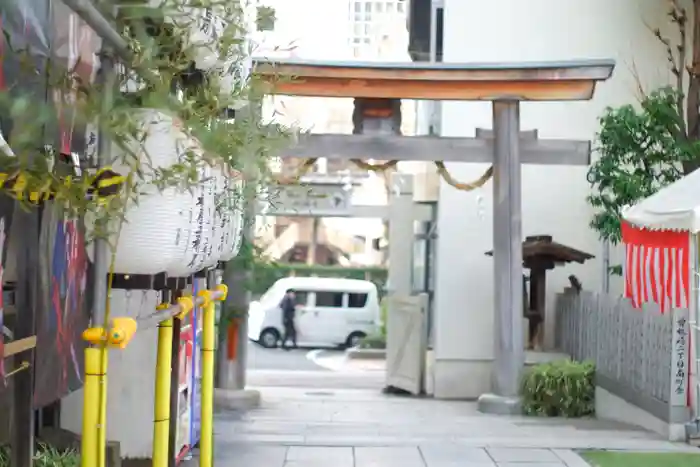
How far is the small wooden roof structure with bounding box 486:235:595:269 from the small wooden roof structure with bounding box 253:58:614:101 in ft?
8.65

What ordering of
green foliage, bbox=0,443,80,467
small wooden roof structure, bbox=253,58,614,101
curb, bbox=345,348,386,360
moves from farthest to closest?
curb, bbox=345,348,386,360 → small wooden roof structure, bbox=253,58,614,101 → green foliage, bbox=0,443,80,467

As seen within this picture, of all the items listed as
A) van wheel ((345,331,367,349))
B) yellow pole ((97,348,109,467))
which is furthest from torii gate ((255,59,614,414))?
van wheel ((345,331,367,349))

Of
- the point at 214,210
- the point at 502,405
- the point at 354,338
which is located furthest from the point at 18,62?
the point at 354,338

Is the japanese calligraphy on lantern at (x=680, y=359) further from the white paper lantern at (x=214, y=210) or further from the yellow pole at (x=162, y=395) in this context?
the yellow pole at (x=162, y=395)

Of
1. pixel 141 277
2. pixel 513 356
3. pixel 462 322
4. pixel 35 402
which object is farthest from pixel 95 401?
pixel 462 322

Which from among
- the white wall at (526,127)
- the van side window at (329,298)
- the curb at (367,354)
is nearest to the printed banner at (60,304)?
the white wall at (526,127)

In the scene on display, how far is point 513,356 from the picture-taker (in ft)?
38.4

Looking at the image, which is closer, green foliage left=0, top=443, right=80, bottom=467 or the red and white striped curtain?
green foliage left=0, top=443, right=80, bottom=467

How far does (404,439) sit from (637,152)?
6661mm

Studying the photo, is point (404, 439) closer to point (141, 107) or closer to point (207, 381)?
point (207, 381)

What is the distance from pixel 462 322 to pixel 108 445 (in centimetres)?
978

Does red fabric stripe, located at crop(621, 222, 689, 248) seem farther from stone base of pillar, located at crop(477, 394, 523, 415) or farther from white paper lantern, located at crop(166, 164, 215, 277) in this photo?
white paper lantern, located at crop(166, 164, 215, 277)

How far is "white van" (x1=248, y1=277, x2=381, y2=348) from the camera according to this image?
25609 millimetres

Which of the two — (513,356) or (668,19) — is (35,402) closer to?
(513,356)
